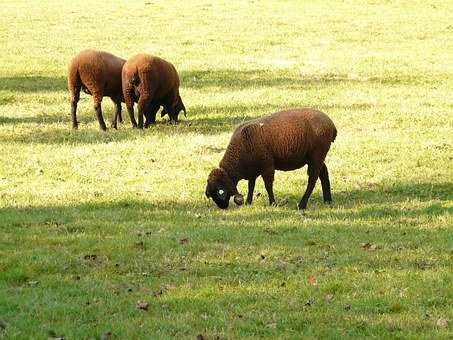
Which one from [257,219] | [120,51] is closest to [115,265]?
[257,219]

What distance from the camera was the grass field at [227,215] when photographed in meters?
9.61

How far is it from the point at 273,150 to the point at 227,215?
138 centimetres

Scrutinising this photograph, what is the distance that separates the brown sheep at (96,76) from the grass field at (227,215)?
79 centimetres

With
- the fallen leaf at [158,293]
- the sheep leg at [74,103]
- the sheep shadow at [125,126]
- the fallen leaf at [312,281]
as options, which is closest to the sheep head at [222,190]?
the fallen leaf at [312,281]

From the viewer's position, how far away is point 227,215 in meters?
14.6

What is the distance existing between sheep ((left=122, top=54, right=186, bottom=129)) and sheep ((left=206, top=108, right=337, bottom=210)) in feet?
24.2

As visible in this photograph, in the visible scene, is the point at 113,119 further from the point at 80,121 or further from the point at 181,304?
the point at 181,304

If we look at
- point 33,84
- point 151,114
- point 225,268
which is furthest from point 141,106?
point 225,268

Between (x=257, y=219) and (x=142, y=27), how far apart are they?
3157 centimetres

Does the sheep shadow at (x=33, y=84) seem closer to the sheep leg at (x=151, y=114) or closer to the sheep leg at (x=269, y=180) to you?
the sheep leg at (x=151, y=114)

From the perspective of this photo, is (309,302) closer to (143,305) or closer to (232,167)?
(143,305)

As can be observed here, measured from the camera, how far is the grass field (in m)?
9.61

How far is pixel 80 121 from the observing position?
24.0 m

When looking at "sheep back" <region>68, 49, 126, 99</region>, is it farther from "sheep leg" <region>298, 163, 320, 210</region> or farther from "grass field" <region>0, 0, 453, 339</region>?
"sheep leg" <region>298, 163, 320, 210</region>
